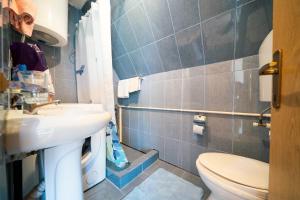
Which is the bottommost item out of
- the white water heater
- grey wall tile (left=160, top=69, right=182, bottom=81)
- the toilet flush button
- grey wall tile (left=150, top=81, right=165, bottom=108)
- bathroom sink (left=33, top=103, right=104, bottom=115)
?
the toilet flush button

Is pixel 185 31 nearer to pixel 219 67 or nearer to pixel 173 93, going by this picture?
pixel 219 67

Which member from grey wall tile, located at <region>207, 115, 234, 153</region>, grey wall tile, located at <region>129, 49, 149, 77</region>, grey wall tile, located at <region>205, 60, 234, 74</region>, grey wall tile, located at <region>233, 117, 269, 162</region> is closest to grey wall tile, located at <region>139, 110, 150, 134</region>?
grey wall tile, located at <region>129, 49, 149, 77</region>

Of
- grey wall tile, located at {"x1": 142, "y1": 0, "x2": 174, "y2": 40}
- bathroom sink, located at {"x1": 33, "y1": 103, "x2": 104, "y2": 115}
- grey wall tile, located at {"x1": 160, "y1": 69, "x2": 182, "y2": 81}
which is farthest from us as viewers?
grey wall tile, located at {"x1": 160, "y1": 69, "x2": 182, "y2": 81}

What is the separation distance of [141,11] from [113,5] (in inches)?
17.5

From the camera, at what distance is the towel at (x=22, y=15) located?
0.90m

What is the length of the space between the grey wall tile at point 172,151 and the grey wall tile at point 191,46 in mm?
923

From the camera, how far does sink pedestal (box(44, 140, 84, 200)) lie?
66 centimetres

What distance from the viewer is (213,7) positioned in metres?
1.11

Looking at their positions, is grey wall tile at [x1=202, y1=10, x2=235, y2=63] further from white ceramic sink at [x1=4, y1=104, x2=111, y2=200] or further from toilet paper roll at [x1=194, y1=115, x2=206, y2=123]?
white ceramic sink at [x1=4, y1=104, x2=111, y2=200]

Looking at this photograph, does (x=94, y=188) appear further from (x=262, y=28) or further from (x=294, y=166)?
(x=262, y=28)

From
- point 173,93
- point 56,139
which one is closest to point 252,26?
point 173,93

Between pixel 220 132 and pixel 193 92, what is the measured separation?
18.6 inches

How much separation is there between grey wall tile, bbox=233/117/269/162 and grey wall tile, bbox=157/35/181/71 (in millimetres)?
853

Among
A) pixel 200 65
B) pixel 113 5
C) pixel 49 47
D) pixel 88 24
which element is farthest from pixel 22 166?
pixel 113 5
